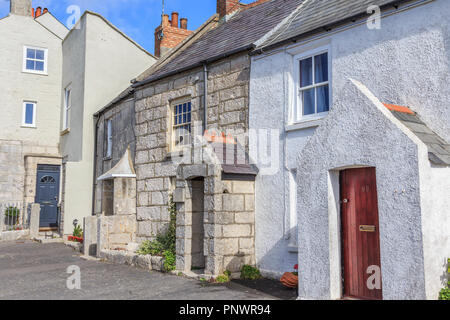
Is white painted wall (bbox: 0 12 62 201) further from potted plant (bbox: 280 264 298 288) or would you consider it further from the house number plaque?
the house number plaque

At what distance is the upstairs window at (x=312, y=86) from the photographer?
356 inches

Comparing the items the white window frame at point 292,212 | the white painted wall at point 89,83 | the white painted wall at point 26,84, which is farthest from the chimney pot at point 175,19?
the white window frame at point 292,212

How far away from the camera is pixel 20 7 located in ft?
66.0

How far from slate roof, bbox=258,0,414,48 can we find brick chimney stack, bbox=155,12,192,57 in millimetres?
7659

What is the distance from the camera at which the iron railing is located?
1711 centimetres

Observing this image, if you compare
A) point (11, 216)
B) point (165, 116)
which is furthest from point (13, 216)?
point (165, 116)

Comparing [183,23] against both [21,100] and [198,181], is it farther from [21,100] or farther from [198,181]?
[198,181]

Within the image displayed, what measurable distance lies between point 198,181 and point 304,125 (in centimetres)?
283

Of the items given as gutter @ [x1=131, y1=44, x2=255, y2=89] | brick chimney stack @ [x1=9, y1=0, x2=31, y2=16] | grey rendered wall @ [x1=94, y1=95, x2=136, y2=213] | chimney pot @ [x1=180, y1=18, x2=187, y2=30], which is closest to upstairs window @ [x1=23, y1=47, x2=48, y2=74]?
brick chimney stack @ [x1=9, y1=0, x2=31, y2=16]
